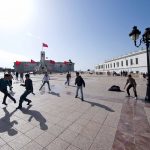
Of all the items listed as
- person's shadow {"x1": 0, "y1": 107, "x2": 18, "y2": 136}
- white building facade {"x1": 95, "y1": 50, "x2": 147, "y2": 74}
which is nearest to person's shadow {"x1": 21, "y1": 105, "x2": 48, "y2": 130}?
person's shadow {"x1": 0, "y1": 107, "x2": 18, "y2": 136}

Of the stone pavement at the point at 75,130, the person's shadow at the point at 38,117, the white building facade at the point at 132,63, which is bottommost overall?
the stone pavement at the point at 75,130

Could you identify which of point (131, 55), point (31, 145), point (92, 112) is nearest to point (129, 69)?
point (131, 55)

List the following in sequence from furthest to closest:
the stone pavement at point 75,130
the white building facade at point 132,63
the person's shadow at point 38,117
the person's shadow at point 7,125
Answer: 1. the white building facade at point 132,63
2. the person's shadow at point 38,117
3. the person's shadow at point 7,125
4. the stone pavement at point 75,130

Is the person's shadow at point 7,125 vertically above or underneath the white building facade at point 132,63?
underneath

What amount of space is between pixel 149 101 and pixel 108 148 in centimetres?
570

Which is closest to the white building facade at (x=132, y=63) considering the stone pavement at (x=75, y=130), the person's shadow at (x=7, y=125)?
the stone pavement at (x=75, y=130)

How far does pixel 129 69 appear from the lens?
50.7 meters

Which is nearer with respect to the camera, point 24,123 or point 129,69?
point 24,123

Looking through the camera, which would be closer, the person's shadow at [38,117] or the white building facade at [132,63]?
the person's shadow at [38,117]

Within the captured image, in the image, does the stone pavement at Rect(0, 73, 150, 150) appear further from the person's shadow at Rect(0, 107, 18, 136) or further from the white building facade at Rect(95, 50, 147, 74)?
the white building facade at Rect(95, 50, 147, 74)

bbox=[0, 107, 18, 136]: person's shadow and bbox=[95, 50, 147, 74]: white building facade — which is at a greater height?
bbox=[95, 50, 147, 74]: white building facade

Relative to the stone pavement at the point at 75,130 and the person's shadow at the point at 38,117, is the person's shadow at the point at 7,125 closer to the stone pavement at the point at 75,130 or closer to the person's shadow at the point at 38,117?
the stone pavement at the point at 75,130

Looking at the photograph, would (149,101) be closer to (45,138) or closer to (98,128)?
(98,128)

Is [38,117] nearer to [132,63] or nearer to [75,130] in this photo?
[75,130]
